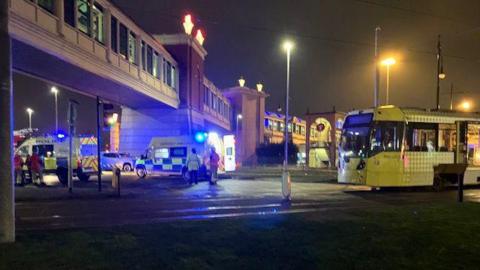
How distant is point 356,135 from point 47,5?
43.1ft

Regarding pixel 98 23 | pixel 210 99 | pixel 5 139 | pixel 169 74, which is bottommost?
pixel 5 139

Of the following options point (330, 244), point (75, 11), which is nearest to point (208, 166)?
point (75, 11)

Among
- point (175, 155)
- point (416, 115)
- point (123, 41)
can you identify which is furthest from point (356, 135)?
point (123, 41)

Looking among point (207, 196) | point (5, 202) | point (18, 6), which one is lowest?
point (207, 196)

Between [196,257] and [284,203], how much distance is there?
781 centimetres

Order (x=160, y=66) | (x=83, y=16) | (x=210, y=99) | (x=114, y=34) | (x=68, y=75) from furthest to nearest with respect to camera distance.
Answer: (x=210, y=99) < (x=160, y=66) < (x=114, y=34) < (x=68, y=75) < (x=83, y=16)

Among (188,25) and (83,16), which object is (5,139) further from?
(188,25)

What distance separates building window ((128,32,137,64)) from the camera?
1017 inches

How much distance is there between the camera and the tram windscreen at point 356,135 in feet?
59.5

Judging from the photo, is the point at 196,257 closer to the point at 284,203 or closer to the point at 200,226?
the point at 200,226

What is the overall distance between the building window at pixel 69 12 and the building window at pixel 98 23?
7.46 feet

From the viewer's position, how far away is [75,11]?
18.7 m

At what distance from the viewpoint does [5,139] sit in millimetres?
6855

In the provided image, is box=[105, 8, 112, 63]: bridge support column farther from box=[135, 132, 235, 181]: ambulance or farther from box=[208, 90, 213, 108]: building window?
box=[208, 90, 213, 108]: building window
